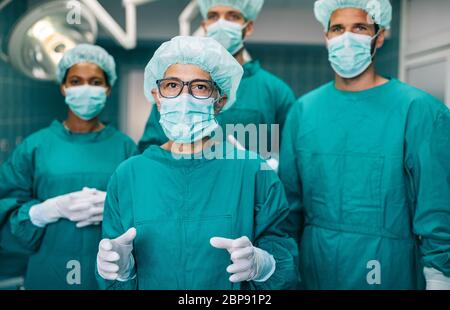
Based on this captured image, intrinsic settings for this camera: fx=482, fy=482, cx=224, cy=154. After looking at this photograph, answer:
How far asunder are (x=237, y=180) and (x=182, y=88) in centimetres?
27

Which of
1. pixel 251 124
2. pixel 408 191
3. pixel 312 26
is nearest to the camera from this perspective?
pixel 408 191

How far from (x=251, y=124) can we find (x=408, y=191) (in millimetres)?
609

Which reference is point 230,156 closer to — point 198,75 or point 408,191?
point 198,75

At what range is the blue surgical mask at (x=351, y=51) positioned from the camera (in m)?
1.47

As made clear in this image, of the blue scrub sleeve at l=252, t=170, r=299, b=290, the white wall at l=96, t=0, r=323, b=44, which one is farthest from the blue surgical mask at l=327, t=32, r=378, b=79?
the white wall at l=96, t=0, r=323, b=44

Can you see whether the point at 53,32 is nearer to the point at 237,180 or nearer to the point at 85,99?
the point at 85,99

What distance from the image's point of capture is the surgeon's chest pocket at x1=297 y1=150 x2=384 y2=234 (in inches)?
57.9

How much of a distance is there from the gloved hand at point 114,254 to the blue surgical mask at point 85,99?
0.68 m

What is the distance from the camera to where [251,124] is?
179cm

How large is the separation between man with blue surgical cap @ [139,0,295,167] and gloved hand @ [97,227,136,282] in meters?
0.62

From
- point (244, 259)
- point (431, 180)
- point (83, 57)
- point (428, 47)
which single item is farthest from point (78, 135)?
point (428, 47)

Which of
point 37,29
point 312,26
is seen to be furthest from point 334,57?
point 312,26

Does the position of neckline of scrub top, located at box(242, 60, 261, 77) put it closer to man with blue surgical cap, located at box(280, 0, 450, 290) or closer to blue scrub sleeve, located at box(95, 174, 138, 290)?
man with blue surgical cap, located at box(280, 0, 450, 290)

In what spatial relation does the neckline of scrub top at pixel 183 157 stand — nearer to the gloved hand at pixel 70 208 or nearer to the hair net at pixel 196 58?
the hair net at pixel 196 58
